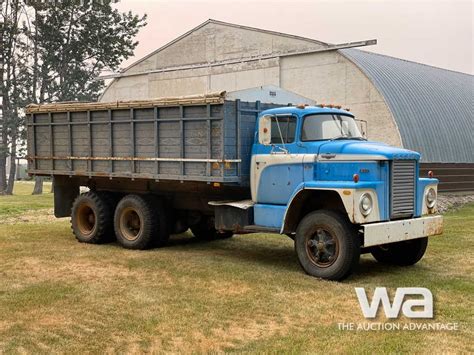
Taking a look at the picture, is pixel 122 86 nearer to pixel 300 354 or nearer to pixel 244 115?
pixel 244 115

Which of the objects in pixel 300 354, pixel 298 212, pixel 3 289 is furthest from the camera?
pixel 298 212

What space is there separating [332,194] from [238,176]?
5.78 ft

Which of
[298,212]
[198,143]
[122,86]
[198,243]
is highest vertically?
[122,86]

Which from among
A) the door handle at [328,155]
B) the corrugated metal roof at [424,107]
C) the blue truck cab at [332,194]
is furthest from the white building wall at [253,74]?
the door handle at [328,155]

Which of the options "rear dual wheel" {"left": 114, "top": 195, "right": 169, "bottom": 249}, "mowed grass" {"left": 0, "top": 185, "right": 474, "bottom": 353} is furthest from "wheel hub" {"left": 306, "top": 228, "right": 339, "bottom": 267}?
"rear dual wheel" {"left": 114, "top": 195, "right": 169, "bottom": 249}

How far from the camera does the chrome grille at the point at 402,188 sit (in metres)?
8.84

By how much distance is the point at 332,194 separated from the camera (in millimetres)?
9102

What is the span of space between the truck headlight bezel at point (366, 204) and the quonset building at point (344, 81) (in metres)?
12.0

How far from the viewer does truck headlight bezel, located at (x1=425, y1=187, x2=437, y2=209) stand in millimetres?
9742

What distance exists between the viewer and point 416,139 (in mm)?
20625

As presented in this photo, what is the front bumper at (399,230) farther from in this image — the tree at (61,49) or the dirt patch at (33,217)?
the tree at (61,49)

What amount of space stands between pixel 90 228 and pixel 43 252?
184 cm

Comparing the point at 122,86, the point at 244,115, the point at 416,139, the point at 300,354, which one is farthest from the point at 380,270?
the point at 122,86

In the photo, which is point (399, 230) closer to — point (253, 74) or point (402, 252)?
point (402, 252)
